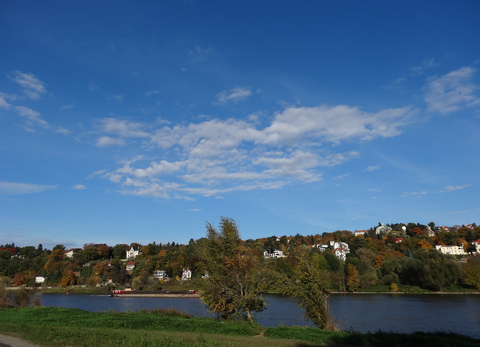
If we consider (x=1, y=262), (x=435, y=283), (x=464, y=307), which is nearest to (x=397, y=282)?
(x=435, y=283)

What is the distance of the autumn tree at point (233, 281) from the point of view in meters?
24.1

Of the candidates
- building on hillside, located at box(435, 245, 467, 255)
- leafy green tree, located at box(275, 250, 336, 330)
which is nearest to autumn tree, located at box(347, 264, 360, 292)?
leafy green tree, located at box(275, 250, 336, 330)

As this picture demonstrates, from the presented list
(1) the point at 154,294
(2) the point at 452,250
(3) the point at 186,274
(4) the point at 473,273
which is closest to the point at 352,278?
(4) the point at 473,273

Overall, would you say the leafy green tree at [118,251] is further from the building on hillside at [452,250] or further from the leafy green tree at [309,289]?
the leafy green tree at [309,289]

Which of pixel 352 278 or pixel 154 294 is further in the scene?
pixel 154 294

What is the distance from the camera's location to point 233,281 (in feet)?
80.7

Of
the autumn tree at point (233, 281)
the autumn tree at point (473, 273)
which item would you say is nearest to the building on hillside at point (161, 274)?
the autumn tree at point (473, 273)

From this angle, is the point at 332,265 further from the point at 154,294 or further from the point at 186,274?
the point at 186,274

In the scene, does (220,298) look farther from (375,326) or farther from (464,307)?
(464,307)

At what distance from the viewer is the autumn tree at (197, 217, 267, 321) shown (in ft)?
79.2

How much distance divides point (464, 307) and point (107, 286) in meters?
98.9

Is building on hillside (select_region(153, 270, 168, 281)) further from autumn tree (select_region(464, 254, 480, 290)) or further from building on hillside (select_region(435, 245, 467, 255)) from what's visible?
building on hillside (select_region(435, 245, 467, 255))

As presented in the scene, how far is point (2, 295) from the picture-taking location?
34719 mm

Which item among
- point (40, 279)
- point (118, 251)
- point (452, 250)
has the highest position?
point (118, 251)
